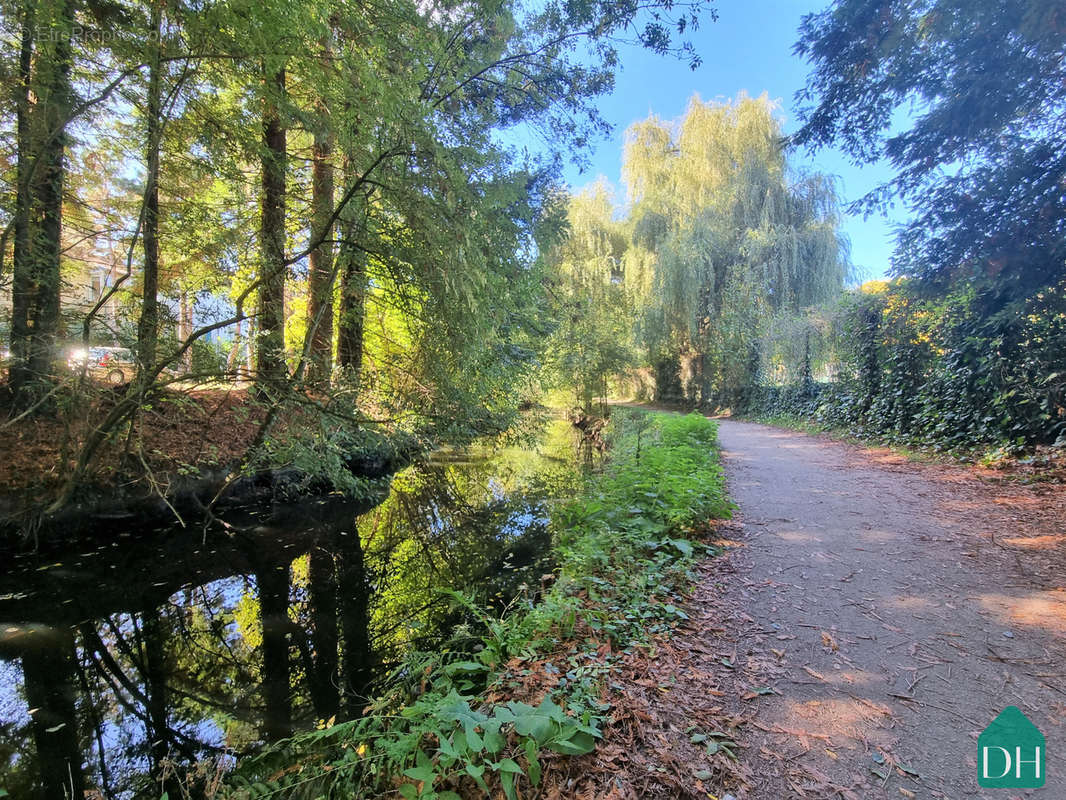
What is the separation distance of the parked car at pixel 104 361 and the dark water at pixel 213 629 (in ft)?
7.38

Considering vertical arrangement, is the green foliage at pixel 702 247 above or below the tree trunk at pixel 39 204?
above

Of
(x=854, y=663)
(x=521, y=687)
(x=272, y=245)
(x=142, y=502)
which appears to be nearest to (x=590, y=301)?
(x=272, y=245)

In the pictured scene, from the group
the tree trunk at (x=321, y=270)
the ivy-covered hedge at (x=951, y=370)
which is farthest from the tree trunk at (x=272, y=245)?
the ivy-covered hedge at (x=951, y=370)

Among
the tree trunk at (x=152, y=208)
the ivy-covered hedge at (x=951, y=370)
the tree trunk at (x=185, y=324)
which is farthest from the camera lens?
the ivy-covered hedge at (x=951, y=370)

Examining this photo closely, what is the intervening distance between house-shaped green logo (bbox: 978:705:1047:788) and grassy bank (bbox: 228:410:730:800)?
54.1 inches

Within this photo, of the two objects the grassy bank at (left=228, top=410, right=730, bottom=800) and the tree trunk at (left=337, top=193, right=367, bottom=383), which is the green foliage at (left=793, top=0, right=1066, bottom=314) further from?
the tree trunk at (left=337, top=193, right=367, bottom=383)

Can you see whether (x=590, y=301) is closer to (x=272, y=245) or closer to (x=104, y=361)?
(x=272, y=245)

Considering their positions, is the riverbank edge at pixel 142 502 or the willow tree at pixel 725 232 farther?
the willow tree at pixel 725 232

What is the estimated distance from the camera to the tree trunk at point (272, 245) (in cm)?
469

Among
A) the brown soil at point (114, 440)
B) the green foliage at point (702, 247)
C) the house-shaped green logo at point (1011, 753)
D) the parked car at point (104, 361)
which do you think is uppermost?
the green foliage at point (702, 247)

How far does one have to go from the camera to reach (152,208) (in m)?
5.02

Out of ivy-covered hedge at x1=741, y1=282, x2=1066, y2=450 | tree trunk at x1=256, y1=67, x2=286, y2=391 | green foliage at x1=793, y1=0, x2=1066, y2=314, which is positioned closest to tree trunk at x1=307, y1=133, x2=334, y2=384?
tree trunk at x1=256, y1=67, x2=286, y2=391

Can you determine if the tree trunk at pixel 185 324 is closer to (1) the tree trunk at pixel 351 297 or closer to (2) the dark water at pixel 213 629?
(1) the tree trunk at pixel 351 297

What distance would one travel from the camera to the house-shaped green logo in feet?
5.45
